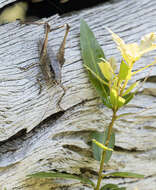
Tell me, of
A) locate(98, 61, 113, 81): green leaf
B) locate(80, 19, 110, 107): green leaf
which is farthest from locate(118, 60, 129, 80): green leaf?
locate(80, 19, 110, 107): green leaf

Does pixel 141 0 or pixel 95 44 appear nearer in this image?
pixel 95 44

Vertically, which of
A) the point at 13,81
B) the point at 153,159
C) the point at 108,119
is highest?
the point at 13,81

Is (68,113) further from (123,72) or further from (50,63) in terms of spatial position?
(123,72)

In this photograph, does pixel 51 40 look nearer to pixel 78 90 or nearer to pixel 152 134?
pixel 78 90

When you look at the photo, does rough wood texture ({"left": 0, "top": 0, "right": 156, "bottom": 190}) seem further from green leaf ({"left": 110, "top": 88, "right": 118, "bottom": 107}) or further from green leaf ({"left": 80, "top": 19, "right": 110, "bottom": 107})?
green leaf ({"left": 110, "top": 88, "right": 118, "bottom": 107})

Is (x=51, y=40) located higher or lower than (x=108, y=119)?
higher

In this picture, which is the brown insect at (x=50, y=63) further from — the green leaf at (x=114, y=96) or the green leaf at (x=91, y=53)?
the green leaf at (x=114, y=96)

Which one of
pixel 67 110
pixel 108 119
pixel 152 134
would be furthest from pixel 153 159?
pixel 67 110
